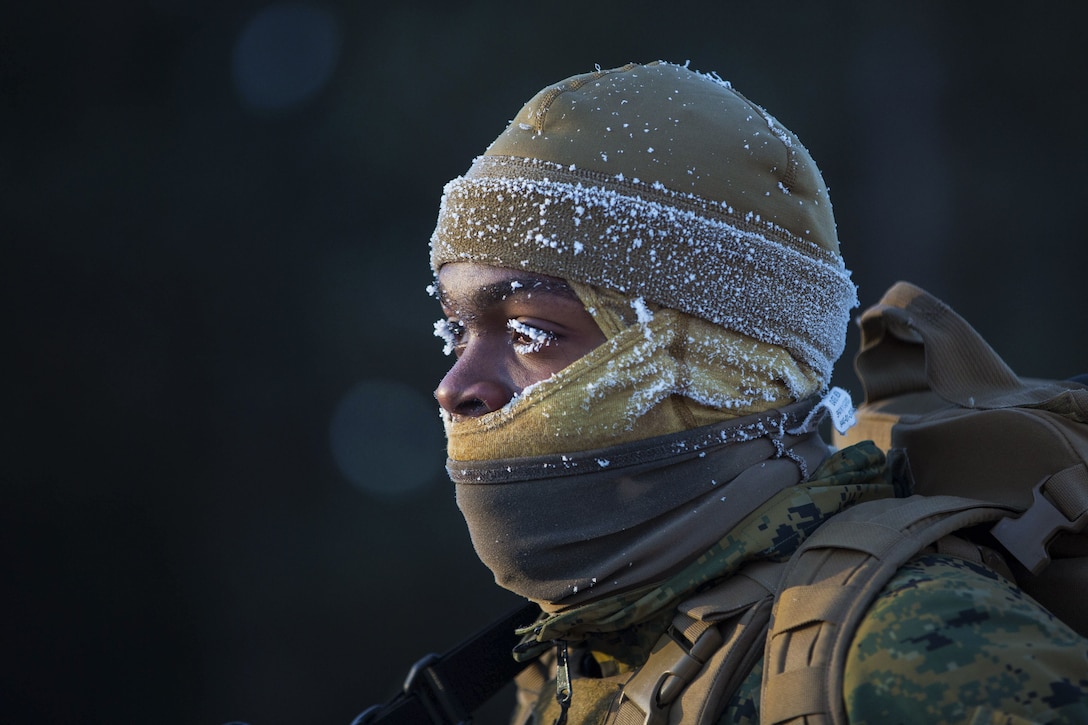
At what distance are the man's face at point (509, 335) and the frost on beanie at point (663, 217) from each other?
0.03 m

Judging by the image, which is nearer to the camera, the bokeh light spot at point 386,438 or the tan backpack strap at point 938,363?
the tan backpack strap at point 938,363

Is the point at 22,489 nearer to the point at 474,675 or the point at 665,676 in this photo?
the point at 474,675

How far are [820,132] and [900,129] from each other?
0.37m

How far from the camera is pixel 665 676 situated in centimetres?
134

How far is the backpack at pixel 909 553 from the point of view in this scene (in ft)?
3.80

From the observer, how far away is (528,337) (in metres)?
1.54

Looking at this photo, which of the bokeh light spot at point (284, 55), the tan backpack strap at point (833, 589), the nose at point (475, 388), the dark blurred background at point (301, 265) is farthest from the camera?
the bokeh light spot at point (284, 55)

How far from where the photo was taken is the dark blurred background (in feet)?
11.8

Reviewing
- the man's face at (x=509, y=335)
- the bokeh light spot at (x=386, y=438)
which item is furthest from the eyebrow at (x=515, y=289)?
the bokeh light spot at (x=386, y=438)

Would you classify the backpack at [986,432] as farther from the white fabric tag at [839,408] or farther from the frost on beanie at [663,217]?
the frost on beanie at [663,217]

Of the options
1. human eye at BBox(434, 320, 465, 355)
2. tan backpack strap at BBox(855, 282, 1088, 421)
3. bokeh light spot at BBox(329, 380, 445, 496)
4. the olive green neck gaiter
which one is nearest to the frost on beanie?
the olive green neck gaiter

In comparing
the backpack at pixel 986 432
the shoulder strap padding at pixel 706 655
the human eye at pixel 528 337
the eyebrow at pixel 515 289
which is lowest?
the shoulder strap padding at pixel 706 655

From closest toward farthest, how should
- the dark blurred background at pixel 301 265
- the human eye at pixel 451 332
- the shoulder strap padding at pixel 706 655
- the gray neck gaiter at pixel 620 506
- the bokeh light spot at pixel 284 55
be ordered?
the shoulder strap padding at pixel 706 655 < the gray neck gaiter at pixel 620 506 < the human eye at pixel 451 332 < the dark blurred background at pixel 301 265 < the bokeh light spot at pixel 284 55

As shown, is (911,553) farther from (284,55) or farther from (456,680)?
(284,55)
